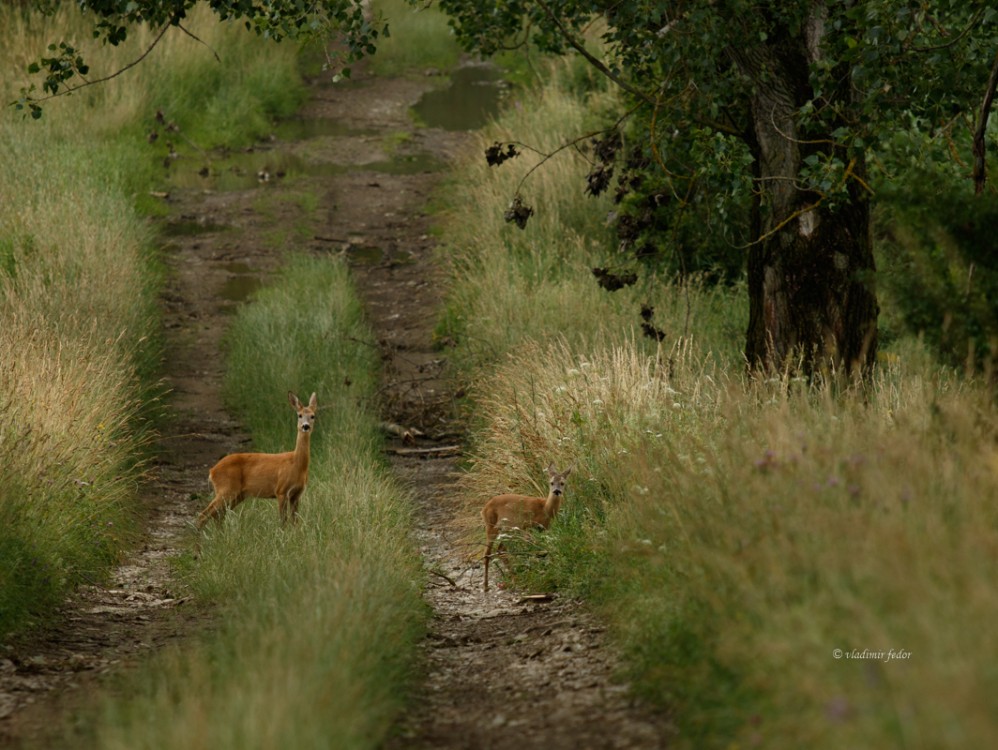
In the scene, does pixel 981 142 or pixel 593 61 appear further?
pixel 593 61

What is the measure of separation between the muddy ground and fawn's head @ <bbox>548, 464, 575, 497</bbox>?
71 centimetres

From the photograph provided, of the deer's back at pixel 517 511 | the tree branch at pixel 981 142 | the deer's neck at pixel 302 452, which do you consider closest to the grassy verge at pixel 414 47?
the deer's neck at pixel 302 452

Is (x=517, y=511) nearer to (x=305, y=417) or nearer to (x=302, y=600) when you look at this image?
(x=305, y=417)

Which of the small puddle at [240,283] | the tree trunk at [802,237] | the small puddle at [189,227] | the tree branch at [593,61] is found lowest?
the small puddle at [240,283]

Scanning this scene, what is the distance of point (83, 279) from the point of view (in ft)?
44.2

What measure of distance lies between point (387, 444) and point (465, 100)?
16968 millimetres

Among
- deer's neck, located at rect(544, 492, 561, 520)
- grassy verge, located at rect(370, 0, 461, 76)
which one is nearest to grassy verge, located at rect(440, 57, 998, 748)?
deer's neck, located at rect(544, 492, 561, 520)

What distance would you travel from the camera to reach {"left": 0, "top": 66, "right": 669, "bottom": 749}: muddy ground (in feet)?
19.9

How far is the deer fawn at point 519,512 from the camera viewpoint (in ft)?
29.3

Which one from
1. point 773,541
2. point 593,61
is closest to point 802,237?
point 593,61

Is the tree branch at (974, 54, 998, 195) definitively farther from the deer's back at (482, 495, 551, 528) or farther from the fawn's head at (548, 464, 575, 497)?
the deer's back at (482, 495, 551, 528)

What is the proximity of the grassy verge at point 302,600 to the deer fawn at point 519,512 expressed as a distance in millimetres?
534

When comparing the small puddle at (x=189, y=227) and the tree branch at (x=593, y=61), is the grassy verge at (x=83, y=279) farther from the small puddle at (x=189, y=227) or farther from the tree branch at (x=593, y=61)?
the tree branch at (x=593, y=61)

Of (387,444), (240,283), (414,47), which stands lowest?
(387,444)
